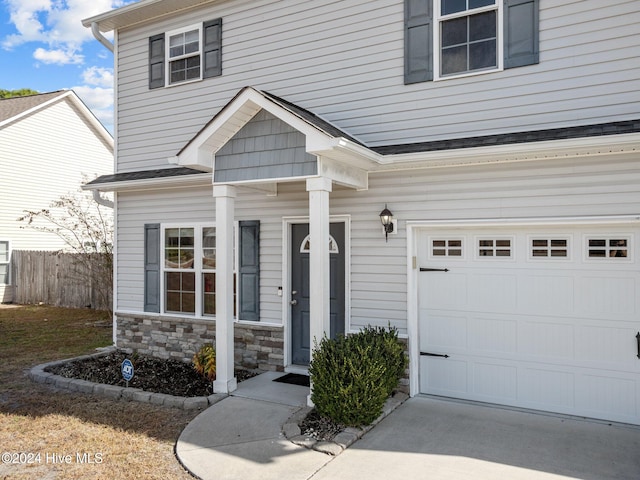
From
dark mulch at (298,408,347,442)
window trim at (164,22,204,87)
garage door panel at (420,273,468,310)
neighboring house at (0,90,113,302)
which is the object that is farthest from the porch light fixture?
neighboring house at (0,90,113,302)

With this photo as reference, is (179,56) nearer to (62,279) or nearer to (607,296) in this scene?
(607,296)

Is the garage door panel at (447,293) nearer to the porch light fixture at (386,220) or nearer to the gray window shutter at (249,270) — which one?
the porch light fixture at (386,220)

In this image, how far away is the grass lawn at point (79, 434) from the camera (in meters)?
4.25

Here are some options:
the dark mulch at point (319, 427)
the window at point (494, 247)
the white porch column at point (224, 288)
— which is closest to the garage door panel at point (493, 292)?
the window at point (494, 247)

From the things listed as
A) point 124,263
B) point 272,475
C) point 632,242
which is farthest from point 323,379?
point 124,263

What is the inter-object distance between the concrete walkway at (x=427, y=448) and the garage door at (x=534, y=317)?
0.31 meters

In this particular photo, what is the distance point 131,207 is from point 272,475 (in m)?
6.14

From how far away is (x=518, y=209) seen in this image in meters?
5.52

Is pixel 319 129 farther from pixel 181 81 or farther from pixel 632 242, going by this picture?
pixel 181 81

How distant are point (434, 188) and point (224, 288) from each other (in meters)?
2.98

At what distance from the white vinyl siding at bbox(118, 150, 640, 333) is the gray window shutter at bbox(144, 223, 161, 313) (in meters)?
0.27

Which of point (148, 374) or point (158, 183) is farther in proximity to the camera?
point (158, 183)

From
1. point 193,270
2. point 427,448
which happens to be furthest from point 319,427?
point 193,270

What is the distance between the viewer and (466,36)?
5852 millimetres
